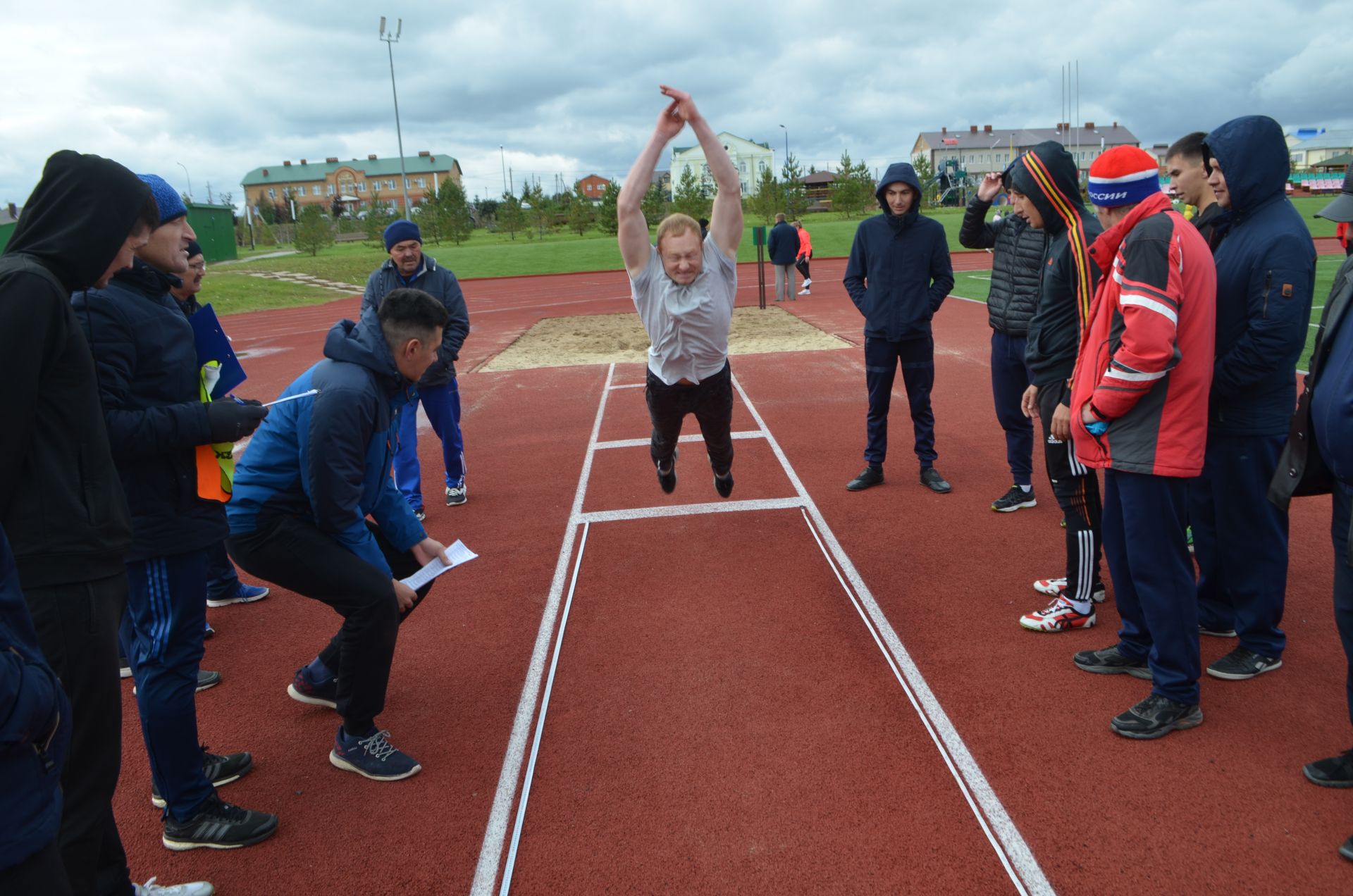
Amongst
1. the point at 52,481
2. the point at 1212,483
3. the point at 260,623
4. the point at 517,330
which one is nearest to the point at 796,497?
the point at 1212,483

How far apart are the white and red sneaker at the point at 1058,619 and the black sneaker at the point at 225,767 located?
3712 mm

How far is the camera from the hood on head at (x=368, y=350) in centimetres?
323

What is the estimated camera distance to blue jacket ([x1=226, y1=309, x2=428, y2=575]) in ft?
10.2

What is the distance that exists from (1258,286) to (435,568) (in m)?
3.69

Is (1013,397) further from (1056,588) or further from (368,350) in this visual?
(368,350)

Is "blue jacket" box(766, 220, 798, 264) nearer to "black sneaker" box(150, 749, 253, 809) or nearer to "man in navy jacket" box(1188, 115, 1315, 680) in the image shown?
"man in navy jacket" box(1188, 115, 1315, 680)

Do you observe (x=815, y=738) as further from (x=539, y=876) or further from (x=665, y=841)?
(x=539, y=876)

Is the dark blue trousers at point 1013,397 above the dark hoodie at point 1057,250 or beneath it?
beneath

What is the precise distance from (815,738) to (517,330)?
1679 centimetres

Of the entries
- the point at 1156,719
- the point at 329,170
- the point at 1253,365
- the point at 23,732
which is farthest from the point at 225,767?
the point at 329,170

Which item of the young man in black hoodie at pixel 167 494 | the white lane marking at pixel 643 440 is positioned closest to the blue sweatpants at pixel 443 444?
the white lane marking at pixel 643 440

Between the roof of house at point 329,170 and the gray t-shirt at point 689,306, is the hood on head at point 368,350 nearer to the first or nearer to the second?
the gray t-shirt at point 689,306

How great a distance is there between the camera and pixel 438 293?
643cm

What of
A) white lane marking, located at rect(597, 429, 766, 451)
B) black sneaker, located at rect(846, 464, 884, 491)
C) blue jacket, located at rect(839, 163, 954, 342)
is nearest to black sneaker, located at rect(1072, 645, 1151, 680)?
black sneaker, located at rect(846, 464, 884, 491)
